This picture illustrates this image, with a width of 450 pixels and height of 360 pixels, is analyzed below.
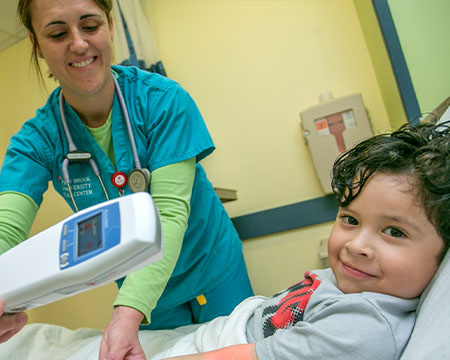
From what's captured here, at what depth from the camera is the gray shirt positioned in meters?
0.58

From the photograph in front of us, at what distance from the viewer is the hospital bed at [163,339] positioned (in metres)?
0.50

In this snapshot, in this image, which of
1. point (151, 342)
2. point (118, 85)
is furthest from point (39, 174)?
point (151, 342)

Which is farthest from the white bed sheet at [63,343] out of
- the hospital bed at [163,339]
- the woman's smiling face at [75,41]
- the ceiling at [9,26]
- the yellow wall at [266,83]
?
the ceiling at [9,26]

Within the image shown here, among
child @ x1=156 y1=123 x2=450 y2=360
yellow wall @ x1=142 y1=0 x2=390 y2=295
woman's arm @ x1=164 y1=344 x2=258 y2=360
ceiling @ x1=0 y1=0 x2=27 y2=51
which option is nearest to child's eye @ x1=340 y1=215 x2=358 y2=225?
child @ x1=156 y1=123 x2=450 y2=360

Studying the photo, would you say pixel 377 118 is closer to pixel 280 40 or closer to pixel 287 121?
pixel 287 121

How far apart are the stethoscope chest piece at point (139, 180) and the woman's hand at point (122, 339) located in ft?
1.08

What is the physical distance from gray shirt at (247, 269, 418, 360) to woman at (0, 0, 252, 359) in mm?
318

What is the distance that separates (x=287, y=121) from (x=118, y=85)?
1047 mm

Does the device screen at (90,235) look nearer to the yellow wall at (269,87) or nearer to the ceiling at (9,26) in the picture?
the yellow wall at (269,87)

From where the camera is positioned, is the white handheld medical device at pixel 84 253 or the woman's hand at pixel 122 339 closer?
the white handheld medical device at pixel 84 253

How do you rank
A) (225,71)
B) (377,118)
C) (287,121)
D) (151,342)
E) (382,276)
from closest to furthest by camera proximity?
(382,276) → (151,342) → (377,118) → (287,121) → (225,71)

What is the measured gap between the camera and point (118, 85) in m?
1.12

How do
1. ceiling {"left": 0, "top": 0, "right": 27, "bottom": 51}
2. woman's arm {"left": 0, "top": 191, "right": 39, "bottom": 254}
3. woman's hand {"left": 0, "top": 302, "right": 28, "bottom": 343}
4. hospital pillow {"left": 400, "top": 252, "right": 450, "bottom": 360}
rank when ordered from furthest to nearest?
ceiling {"left": 0, "top": 0, "right": 27, "bottom": 51}, woman's arm {"left": 0, "top": 191, "right": 39, "bottom": 254}, woman's hand {"left": 0, "top": 302, "right": 28, "bottom": 343}, hospital pillow {"left": 400, "top": 252, "right": 450, "bottom": 360}

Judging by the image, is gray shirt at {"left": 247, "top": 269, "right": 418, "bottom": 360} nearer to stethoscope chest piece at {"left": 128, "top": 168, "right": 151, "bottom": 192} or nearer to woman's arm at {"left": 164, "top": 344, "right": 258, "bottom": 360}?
woman's arm at {"left": 164, "top": 344, "right": 258, "bottom": 360}
